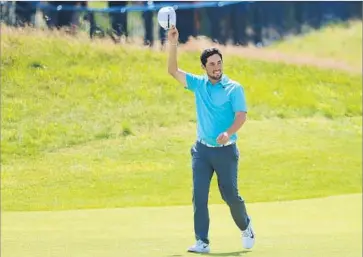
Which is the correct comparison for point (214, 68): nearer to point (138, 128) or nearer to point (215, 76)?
point (215, 76)

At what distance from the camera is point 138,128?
34.0 ft

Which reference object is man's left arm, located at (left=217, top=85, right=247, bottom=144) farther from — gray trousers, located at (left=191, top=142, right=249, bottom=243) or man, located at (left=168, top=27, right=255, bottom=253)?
gray trousers, located at (left=191, top=142, right=249, bottom=243)

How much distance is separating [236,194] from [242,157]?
466 cm

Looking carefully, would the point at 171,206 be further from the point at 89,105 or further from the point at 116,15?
the point at 116,15

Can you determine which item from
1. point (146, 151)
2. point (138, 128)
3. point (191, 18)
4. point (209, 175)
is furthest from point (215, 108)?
point (191, 18)

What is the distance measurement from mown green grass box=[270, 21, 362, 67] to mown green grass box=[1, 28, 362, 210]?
335 mm

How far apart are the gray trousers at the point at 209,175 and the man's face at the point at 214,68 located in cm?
40

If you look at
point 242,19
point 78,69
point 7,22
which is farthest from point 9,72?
point 242,19

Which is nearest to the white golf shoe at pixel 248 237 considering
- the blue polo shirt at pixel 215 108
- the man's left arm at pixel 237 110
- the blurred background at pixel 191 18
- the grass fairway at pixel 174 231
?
the grass fairway at pixel 174 231

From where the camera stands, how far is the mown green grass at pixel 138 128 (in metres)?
9.00

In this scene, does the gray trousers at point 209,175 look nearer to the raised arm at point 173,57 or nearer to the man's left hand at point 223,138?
the man's left hand at point 223,138

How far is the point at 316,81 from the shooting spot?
467 inches

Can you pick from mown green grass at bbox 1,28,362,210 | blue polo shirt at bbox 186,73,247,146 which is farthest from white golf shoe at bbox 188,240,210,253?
mown green grass at bbox 1,28,362,210

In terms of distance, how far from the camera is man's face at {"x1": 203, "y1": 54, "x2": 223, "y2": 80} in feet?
19.6
